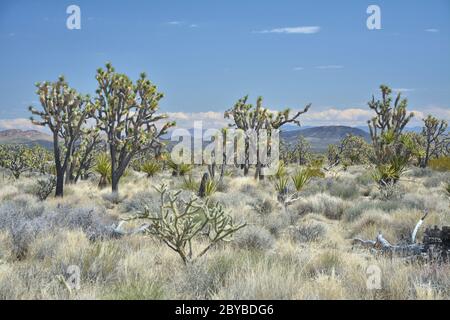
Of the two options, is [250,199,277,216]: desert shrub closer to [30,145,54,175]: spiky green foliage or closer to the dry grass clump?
the dry grass clump

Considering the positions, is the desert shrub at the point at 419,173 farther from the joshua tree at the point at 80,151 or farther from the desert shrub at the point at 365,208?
the joshua tree at the point at 80,151

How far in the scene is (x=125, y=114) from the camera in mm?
15062

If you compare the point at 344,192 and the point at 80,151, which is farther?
the point at 80,151

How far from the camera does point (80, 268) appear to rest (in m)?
5.04

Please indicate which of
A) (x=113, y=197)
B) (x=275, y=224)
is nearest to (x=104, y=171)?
(x=113, y=197)

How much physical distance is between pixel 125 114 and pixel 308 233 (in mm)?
8643

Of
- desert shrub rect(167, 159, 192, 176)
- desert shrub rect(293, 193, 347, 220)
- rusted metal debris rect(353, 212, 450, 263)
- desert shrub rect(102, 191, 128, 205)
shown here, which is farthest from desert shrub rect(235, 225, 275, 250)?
desert shrub rect(167, 159, 192, 176)

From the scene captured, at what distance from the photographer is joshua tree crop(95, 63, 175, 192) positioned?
47.8 feet

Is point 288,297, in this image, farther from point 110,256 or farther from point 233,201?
point 233,201

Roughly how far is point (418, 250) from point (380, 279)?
8.92 feet

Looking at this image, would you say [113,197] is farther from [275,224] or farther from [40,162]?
[40,162]

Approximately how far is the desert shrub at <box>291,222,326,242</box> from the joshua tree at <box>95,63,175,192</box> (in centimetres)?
751

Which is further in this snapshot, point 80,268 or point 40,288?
point 80,268
